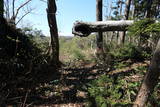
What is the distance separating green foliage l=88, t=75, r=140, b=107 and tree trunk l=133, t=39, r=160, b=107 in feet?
2.12

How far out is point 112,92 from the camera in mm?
4785

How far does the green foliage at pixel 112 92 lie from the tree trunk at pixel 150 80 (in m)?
0.65

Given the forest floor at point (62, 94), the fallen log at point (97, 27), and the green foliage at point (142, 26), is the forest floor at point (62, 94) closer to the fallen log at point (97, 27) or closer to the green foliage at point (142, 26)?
the green foliage at point (142, 26)

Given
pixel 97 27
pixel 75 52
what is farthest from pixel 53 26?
pixel 97 27

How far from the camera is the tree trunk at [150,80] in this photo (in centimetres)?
325

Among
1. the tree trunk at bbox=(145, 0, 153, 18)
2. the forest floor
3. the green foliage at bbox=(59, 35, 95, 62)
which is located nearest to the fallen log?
the forest floor

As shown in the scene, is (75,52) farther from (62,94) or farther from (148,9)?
(148,9)

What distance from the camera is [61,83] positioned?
645 cm

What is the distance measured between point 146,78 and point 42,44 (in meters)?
5.50

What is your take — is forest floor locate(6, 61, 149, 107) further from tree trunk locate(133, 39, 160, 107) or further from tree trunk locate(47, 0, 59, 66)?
tree trunk locate(47, 0, 59, 66)

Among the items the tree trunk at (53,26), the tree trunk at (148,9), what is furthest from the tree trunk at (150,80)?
the tree trunk at (148,9)

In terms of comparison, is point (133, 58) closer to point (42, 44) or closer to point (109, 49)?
point (109, 49)

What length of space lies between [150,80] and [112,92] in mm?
1570

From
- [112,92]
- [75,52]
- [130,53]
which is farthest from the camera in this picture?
[75,52]
